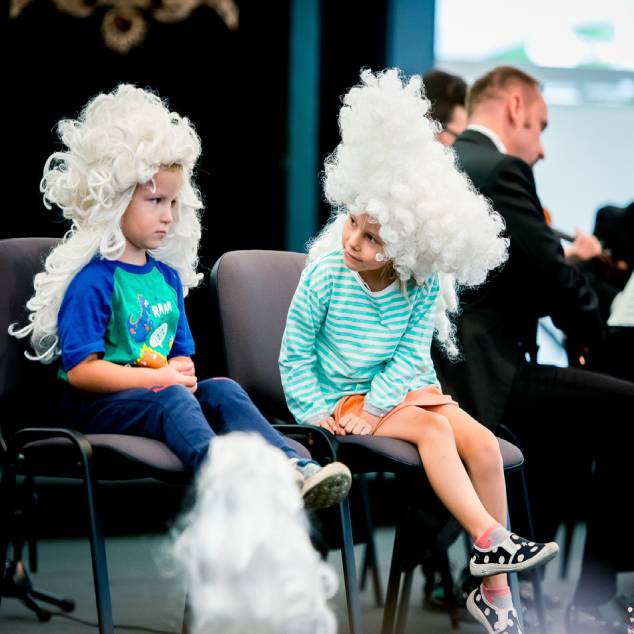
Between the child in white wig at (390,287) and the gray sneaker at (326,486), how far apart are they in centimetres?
35

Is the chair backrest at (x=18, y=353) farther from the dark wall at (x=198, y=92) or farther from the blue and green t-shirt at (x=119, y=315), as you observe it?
the dark wall at (x=198, y=92)

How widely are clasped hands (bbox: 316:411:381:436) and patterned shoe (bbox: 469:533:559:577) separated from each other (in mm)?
393

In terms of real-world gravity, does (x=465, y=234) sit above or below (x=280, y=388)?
above

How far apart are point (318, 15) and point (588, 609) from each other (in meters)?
2.73

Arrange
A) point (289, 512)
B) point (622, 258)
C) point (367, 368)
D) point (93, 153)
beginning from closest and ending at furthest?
point (289, 512), point (93, 153), point (367, 368), point (622, 258)

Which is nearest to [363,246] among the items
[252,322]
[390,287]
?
[390,287]

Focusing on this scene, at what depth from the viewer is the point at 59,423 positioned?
8.14 ft

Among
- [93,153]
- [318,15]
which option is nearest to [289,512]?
[93,153]

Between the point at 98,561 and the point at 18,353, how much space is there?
0.54 meters

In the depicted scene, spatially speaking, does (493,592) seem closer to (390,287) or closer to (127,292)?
(390,287)

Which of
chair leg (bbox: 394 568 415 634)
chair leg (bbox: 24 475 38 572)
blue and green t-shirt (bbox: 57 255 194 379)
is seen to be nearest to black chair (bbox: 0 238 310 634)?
blue and green t-shirt (bbox: 57 255 194 379)

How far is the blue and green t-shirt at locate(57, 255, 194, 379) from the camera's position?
2311 millimetres

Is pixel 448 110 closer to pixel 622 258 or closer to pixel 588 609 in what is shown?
pixel 622 258

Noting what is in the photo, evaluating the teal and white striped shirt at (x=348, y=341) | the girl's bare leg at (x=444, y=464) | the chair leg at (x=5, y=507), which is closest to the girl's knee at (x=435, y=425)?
the girl's bare leg at (x=444, y=464)
